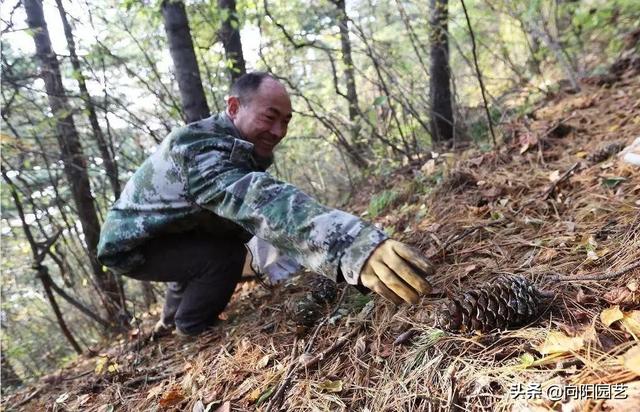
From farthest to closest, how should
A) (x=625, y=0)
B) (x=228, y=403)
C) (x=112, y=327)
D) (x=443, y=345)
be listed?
(x=112, y=327)
(x=625, y=0)
(x=228, y=403)
(x=443, y=345)

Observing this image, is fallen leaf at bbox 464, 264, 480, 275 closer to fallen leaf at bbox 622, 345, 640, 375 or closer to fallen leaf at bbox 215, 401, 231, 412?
fallen leaf at bbox 622, 345, 640, 375

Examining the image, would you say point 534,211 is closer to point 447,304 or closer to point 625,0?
point 447,304

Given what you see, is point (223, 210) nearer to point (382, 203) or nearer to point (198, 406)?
point (198, 406)

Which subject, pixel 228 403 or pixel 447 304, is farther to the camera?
pixel 228 403

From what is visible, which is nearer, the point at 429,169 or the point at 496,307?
the point at 496,307

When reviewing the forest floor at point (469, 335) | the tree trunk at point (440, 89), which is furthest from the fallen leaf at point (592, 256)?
the tree trunk at point (440, 89)

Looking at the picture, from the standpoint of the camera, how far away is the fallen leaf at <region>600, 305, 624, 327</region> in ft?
3.75

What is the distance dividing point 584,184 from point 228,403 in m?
2.06

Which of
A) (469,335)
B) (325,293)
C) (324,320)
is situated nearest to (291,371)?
(324,320)

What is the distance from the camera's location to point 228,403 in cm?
155

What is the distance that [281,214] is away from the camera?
1643mm

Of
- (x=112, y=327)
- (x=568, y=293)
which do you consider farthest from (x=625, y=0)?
(x=112, y=327)

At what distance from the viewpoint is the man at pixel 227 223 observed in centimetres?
146

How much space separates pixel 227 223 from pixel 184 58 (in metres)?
1.68
